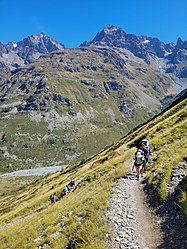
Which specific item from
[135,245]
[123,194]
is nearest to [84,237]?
[135,245]

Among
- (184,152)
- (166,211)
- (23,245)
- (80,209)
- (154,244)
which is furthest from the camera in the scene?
(184,152)

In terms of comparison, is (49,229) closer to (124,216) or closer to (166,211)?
(124,216)

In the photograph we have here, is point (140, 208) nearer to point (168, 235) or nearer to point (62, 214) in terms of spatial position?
point (168, 235)

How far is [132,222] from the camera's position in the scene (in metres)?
17.8

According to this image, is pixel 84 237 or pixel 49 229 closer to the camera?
pixel 84 237

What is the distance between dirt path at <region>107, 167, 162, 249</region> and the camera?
15344 mm

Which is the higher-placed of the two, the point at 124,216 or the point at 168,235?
the point at 124,216

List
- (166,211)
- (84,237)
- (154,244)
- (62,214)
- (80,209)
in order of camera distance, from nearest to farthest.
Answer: (154,244) → (84,237) → (166,211) → (80,209) → (62,214)

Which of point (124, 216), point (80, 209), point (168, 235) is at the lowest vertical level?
point (168, 235)

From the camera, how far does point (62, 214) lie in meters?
22.5

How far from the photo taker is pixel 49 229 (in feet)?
65.6

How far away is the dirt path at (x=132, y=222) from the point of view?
15.3 meters

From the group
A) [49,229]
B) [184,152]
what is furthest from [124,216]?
[184,152]

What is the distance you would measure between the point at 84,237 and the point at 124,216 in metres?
3.73
